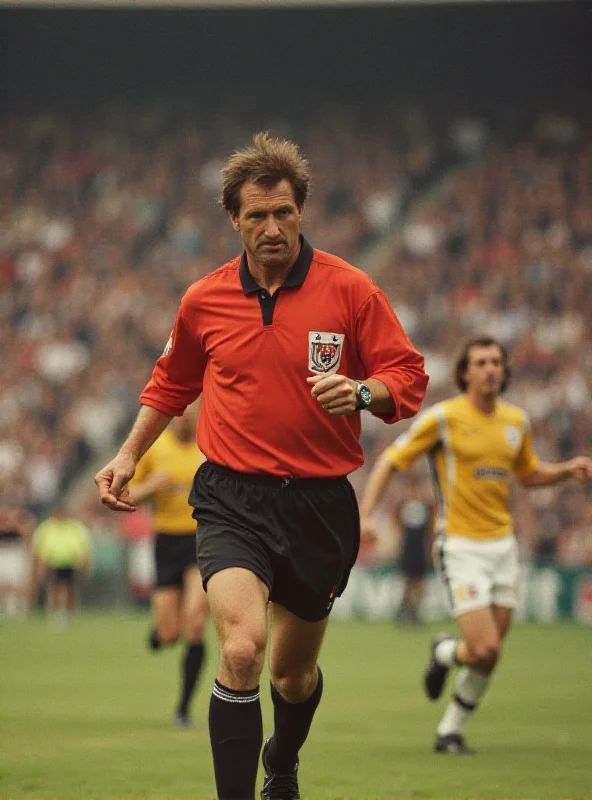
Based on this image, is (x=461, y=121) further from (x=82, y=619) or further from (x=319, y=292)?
(x=319, y=292)

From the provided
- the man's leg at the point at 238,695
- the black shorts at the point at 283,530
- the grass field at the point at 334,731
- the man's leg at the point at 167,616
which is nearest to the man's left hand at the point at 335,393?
the black shorts at the point at 283,530

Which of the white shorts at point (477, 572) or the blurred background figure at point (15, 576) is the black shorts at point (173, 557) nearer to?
the white shorts at point (477, 572)

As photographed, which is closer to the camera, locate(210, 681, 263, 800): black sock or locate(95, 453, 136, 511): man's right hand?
locate(210, 681, 263, 800): black sock

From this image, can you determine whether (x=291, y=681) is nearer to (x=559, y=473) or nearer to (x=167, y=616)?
(x=559, y=473)

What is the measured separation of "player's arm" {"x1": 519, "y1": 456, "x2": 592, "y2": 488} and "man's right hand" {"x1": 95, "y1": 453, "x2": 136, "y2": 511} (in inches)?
159

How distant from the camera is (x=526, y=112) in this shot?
125 feet

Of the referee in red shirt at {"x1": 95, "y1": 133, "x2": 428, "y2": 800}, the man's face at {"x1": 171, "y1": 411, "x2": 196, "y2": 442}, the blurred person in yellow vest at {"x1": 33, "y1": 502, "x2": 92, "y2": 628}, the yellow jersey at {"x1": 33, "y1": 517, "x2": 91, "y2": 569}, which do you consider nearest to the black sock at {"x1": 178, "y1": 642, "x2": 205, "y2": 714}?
the man's face at {"x1": 171, "y1": 411, "x2": 196, "y2": 442}

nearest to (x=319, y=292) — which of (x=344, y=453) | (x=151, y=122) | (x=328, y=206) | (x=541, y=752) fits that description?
(x=344, y=453)

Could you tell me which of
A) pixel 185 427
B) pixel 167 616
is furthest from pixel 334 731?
pixel 185 427

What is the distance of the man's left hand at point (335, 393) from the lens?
565 cm

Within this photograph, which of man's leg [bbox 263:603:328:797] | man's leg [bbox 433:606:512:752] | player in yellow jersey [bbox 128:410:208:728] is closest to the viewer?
man's leg [bbox 263:603:328:797]

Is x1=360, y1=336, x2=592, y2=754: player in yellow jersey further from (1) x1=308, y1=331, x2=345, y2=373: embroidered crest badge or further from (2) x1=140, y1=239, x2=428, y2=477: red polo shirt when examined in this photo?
(1) x1=308, y1=331, x2=345, y2=373: embroidered crest badge

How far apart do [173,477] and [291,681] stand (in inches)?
241

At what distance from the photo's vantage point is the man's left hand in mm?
5648
